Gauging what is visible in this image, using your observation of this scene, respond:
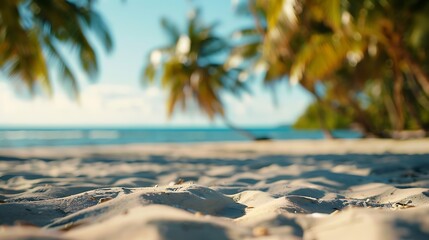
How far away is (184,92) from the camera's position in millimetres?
14820

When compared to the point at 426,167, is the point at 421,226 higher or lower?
higher

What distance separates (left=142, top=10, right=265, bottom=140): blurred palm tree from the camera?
14273 millimetres

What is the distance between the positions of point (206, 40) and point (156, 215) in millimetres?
14310

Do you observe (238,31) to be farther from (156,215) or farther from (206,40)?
(156,215)

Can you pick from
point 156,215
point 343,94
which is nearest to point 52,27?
point 156,215

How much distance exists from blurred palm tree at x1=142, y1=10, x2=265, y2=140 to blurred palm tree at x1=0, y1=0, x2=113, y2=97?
635 centimetres

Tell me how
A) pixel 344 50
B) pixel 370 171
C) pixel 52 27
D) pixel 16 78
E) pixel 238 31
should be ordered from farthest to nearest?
pixel 238 31 → pixel 344 50 → pixel 16 78 → pixel 52 27 → pixel 370 171

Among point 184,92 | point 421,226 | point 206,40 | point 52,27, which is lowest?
point 421,226

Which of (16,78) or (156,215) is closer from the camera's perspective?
(156,215)

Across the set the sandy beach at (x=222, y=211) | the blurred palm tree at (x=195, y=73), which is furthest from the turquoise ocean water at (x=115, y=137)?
the sandy beach at (x=222, y=211)

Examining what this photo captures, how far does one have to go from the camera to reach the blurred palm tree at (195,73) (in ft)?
46.8

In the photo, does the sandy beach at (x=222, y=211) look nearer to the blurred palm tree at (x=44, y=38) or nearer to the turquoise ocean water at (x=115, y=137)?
the blurred palm tree at (x=44, y=38)

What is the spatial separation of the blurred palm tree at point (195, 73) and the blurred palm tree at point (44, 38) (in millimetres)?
6350

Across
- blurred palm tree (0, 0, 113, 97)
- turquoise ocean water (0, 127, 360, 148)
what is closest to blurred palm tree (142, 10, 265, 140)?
turquoise ocean water (0, 127, 360, 148)
